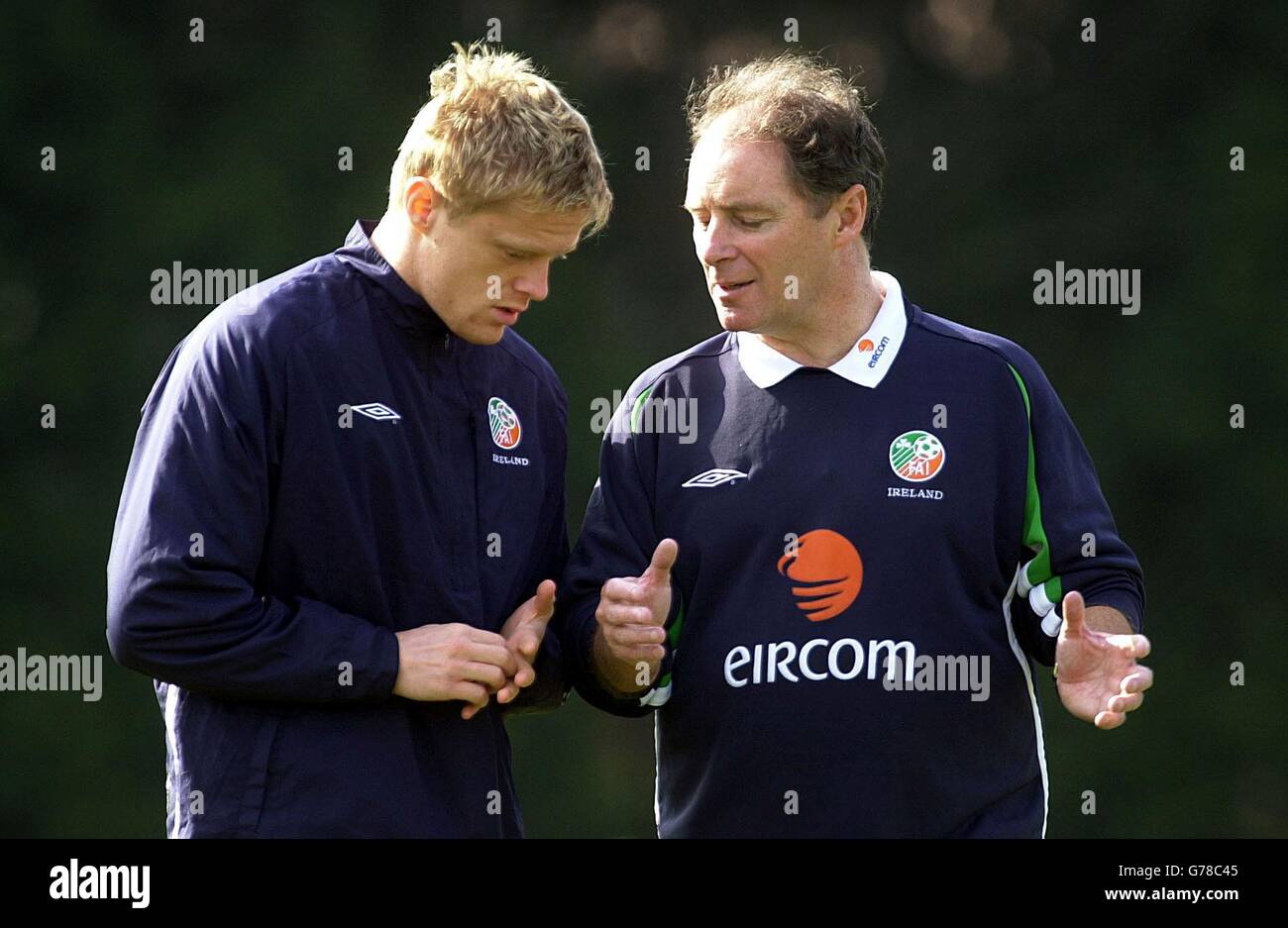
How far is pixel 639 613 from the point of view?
277cm

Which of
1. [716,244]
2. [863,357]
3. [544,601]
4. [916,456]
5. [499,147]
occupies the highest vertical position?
[499,147]

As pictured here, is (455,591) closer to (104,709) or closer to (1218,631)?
(104,709)

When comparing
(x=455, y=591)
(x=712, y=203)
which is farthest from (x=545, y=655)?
(x=712, y=203)

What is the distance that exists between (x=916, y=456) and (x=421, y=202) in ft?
3.34

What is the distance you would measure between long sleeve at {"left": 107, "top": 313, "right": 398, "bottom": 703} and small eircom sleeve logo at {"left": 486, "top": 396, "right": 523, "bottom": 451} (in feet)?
1.44

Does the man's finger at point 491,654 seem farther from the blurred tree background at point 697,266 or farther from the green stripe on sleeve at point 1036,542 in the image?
the blurred tree background at point 697,266

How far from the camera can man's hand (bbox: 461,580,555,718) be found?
9.18 ft

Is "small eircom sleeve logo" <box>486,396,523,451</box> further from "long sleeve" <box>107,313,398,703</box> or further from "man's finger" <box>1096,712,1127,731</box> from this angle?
"man's finger" <box>1096,712,1127,731</box>

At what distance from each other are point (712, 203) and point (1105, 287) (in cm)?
432

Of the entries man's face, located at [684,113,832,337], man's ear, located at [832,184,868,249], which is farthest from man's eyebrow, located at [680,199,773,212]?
man's ear, located at [832,184,868,249]

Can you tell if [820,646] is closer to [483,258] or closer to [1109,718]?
[1109,718]

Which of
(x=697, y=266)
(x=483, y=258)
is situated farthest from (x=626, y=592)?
(x=697, y=266)

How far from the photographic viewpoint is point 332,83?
6.61m
